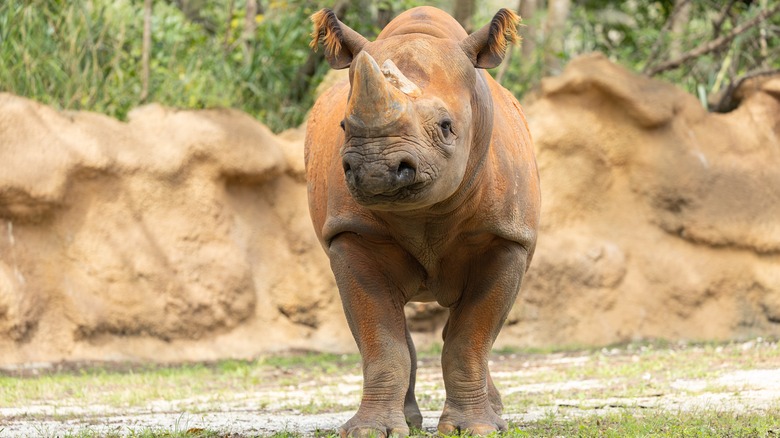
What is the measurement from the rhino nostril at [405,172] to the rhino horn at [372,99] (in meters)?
0.17

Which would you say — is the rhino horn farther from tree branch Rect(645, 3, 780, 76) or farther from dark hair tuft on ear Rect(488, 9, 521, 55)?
tree branch Rect(645, 3, 780, 76)

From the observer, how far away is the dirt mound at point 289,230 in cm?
1061

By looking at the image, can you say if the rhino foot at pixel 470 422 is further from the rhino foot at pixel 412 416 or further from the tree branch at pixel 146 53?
the tree branch at pixel 146 53

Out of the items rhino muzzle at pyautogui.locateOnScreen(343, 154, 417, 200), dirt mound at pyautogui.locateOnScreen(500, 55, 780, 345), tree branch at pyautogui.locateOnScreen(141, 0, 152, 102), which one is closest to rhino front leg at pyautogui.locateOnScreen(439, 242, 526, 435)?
rhino muzzle at pyautogui.locateOnScreen(343, 154, 417, 200)

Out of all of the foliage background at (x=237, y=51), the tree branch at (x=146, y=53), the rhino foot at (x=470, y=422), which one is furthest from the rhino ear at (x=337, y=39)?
the tree branch at (x=146, y=53)

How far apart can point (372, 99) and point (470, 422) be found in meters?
1.88

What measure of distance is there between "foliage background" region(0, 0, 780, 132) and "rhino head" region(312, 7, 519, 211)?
704 cm

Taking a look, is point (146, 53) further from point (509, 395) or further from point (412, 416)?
point (412, 416)

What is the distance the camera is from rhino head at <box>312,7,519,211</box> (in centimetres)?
443

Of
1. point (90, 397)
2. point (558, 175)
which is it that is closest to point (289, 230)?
point (558, 175)

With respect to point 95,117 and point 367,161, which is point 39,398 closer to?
point 95,117

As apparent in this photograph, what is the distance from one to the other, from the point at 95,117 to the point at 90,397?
12.1ft

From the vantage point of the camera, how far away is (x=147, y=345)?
10.9 meters

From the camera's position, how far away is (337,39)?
207 inches
